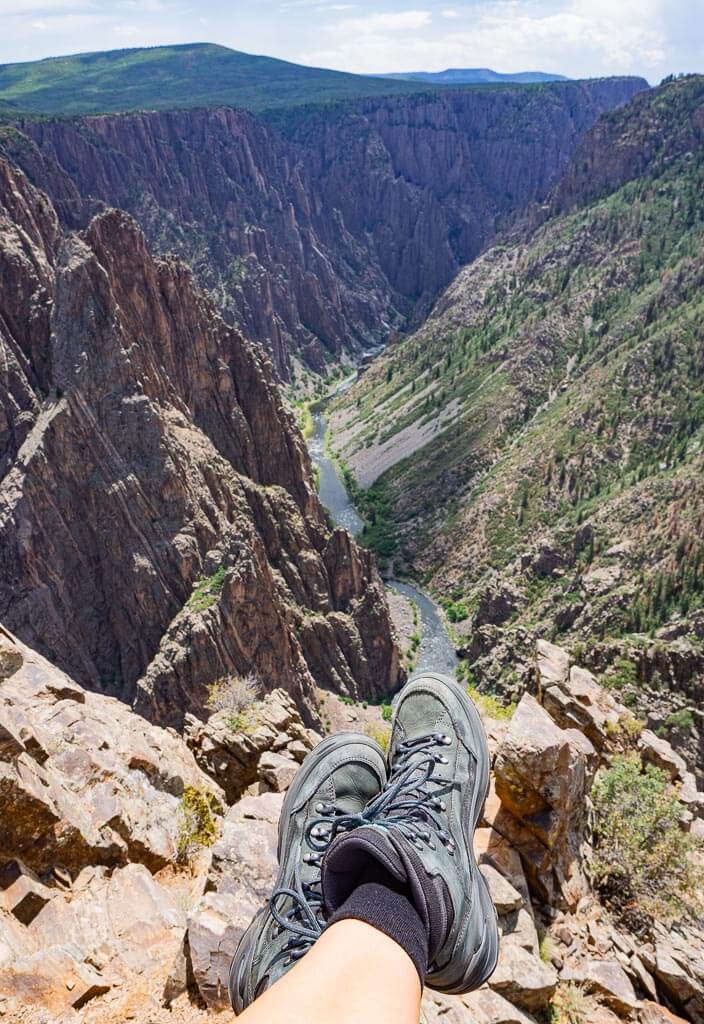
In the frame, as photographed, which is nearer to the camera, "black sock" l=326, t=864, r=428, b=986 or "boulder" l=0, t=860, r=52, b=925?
"black sock" l=326, t=864, r=428, b=986

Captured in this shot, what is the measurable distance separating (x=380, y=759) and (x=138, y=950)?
425 centimetres

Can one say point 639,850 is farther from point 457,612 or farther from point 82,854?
point 457,612

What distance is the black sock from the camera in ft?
19.7

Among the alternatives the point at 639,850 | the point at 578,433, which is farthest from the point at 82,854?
the point at 578,433

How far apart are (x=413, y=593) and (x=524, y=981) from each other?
3911 inches

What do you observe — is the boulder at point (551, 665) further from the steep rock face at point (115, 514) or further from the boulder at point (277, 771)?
the steep rock face at point (115, 514)

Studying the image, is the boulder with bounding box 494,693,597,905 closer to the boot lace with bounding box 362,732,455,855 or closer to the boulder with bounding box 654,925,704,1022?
the boulder with bounding box 654,925,704,1022

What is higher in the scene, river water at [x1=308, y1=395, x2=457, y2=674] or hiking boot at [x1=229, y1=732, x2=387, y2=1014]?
hiking boot at [x1=229, y1=732, x2=387, y2=1014]

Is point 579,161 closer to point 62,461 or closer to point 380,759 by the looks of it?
point 62,461

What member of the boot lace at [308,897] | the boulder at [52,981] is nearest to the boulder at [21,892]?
the boulder at [52,981]

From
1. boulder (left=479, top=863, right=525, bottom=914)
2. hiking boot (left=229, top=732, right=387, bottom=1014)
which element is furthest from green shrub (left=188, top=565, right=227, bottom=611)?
hiking boot (left=229, top=732, right=387, bottom=1014)

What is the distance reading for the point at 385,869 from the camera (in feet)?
22.4

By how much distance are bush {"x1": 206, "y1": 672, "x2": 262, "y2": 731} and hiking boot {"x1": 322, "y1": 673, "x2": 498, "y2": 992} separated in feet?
31.8

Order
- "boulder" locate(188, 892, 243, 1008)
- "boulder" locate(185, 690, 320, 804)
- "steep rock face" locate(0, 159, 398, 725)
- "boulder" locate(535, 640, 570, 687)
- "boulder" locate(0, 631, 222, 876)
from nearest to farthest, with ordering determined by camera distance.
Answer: "boulder" locate(188, 892, 243, 1008)
"boulder" locate(0, 631, 222, 876)
"boulder" locate(185, 690, 320, 804)
"boulder" locate(535, 640, 570, 687)
"steep rock face" locate(0, 159, 398, 725)
